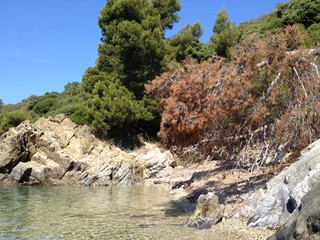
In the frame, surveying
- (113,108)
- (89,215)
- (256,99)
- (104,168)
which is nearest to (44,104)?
(113,108)

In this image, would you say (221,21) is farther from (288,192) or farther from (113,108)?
(288,192)

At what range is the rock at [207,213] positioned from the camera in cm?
1151

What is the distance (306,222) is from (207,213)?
19.3 feet

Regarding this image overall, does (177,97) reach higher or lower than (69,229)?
higher

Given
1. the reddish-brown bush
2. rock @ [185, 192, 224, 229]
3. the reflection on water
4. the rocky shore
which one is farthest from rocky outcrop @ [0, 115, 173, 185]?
rock @ [185, 192, 224, 229]

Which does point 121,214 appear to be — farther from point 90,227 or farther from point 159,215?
point 90,227

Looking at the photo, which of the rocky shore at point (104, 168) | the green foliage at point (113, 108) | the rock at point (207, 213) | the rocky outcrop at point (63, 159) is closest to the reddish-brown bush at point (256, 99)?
the rocky shore at point (104, 168)

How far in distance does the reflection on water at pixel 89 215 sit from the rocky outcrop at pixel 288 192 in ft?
5.68

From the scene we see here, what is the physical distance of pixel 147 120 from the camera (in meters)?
31.6

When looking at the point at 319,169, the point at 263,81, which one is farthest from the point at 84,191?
the point at 319,169

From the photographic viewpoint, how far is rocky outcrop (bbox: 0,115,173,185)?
25.0 meters

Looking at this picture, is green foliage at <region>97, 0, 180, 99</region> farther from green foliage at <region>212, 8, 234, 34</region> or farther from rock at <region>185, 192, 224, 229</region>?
rock at <region>185, 192, 224, 229</region>

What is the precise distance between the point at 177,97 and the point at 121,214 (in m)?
4.73

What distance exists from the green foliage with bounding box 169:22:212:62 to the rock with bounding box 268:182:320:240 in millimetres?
28342
